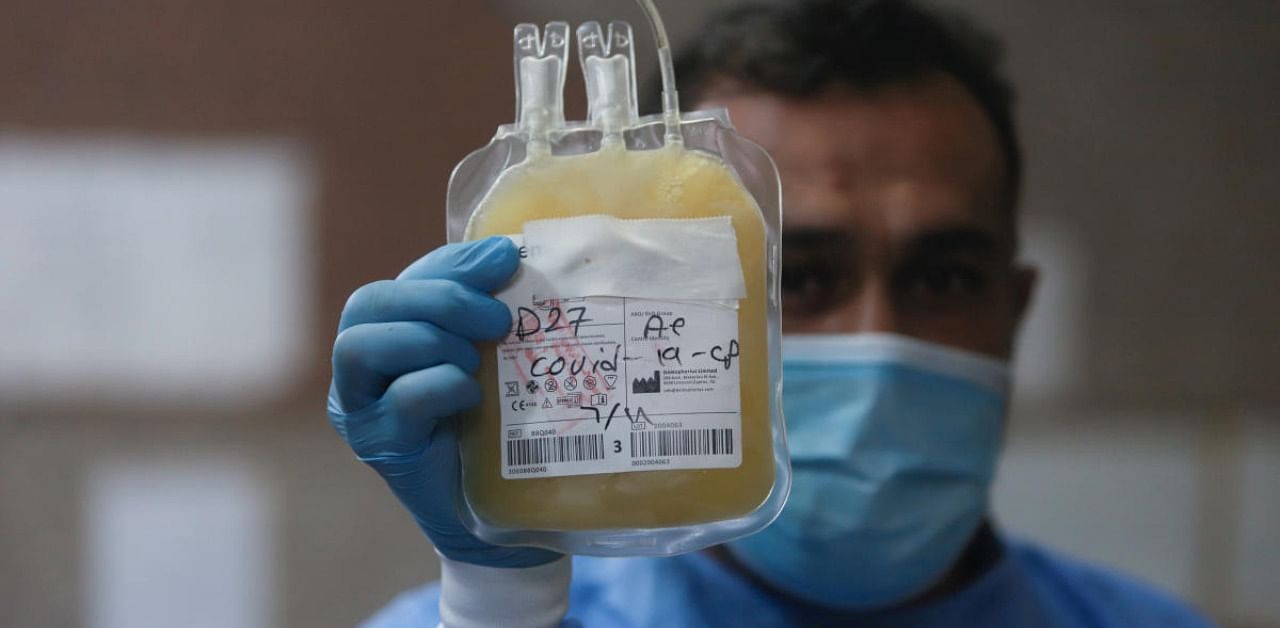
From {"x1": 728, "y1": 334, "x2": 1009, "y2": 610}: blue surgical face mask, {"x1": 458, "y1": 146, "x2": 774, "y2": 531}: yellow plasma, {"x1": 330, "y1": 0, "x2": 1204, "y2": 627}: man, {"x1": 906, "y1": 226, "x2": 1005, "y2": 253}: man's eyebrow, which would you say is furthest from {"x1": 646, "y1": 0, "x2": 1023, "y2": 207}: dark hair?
{"x1": 458, "y1": 146, "x2": 774, "y2": 531}: yellow plasma

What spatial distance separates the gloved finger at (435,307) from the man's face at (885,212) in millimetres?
393

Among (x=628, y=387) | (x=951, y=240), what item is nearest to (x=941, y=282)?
(x=951, y=240)

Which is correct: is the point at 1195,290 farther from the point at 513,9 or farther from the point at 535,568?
the point at 535,568

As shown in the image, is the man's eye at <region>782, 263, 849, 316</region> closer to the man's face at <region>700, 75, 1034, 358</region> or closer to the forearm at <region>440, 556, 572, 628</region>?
the man's face at <region>700, 75, 1034, 358</region>

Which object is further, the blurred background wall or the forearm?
the blurred background wall

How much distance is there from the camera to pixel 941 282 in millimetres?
943

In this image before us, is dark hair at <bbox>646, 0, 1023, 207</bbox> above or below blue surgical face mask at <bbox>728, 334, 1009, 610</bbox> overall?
above

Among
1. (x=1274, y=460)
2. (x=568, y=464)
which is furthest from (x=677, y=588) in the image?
(x=1274, y=460)

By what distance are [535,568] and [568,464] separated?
0.16 meters

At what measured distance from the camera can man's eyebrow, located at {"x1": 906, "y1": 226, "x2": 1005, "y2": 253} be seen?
907 millimetres

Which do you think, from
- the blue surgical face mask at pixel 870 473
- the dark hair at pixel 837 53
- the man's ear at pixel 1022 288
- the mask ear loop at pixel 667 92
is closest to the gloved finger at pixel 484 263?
the mask ear loop at pixel 667 92

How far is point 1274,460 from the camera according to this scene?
1515 millimetres

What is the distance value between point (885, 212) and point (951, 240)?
0.08 meters

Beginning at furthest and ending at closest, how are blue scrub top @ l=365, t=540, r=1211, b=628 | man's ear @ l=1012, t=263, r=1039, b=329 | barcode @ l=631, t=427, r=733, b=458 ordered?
man's ear @ l=1012, t=263, r=1039, b=329 → blue scrub top @ l=365, t=540, r=1211, b=628 → barcode @ l=631, t=427, r=733, b=458
